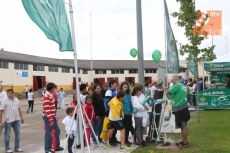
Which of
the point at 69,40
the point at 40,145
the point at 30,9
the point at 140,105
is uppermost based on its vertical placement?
the point at 30,9

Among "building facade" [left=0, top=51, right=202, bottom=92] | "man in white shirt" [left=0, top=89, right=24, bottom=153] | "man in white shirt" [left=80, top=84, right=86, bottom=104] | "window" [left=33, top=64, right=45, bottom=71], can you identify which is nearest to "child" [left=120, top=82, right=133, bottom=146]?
"man in white shirt" [left=80, top=84, right=86, bottom=104]

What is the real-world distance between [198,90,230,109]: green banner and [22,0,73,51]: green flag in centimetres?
1407

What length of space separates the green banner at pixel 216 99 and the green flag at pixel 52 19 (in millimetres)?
14071

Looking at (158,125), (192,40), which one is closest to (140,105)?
(158,125)

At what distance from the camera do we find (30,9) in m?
6.04

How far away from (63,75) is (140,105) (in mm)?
50907

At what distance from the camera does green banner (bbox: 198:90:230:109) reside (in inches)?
743

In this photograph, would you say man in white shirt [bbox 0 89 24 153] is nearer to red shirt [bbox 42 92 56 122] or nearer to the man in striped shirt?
the man in striped shirt

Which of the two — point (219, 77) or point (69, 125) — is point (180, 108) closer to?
point (69, 125)

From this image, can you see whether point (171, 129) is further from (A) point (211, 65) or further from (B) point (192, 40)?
(A) point (211, 65)

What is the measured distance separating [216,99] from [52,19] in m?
14.7

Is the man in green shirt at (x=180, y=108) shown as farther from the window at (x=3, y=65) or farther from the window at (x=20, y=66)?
the window at (x=20, y=66)

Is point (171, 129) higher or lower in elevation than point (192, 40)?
lower

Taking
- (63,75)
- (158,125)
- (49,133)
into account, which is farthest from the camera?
(63,75)
